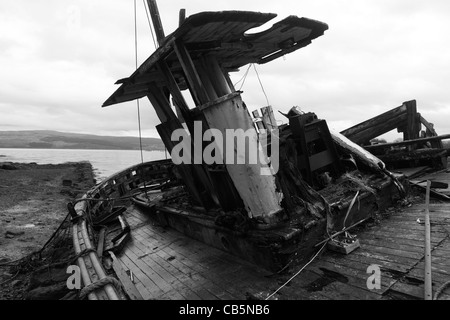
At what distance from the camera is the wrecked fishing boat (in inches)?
188

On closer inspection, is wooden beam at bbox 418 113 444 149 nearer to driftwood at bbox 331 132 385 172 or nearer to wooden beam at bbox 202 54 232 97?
driftwood at bbox 331 132 385 172

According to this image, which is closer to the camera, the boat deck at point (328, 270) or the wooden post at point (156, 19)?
the boat deck at point (328, 270)

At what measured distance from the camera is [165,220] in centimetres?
838

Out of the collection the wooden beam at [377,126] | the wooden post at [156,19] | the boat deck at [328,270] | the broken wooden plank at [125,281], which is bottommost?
the broken wooden plank at [125,281]

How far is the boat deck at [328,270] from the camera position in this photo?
3.69 meters

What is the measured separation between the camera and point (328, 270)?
429 cm

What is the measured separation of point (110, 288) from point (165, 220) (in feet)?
15.1

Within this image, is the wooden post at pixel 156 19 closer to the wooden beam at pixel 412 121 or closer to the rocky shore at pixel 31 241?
the rocky shore at pixel 31 241

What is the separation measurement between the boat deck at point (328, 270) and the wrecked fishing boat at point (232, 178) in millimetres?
86

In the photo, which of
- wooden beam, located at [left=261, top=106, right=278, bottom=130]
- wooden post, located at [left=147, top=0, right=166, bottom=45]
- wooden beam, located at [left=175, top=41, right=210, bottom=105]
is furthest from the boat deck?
wooden post, located at [left=147, top=0, right=166, bottom=45]

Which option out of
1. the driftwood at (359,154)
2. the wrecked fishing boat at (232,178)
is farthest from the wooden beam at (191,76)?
the driftwood at (359,154)

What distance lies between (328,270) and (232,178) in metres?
2.16

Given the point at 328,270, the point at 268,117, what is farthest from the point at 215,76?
the point at 268,117

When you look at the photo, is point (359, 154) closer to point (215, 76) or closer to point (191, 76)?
point (215, 76)
